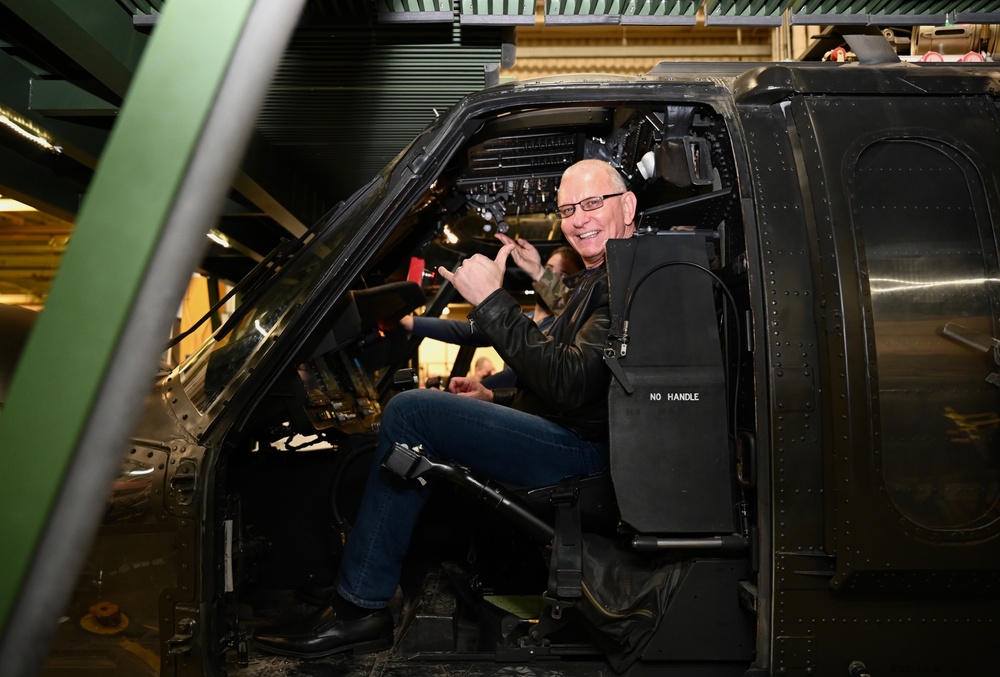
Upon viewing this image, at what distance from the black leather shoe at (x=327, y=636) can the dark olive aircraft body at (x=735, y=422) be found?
0.14 ft

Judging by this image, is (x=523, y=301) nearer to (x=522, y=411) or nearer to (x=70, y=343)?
(x=522, y=411)

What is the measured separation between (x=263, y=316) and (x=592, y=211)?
4.10 feet

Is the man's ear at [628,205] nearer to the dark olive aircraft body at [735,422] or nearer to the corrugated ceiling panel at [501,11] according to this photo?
the dark olive aircraft body at [735,422]

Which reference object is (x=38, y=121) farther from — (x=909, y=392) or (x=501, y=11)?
(x=909, y=392)

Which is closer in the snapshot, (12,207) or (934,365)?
(934,365)

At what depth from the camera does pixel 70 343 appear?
716 mm

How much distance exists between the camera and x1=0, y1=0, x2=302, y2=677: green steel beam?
703 mm

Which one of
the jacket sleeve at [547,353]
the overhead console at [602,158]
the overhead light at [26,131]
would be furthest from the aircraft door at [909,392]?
the overhead light at [26,131]

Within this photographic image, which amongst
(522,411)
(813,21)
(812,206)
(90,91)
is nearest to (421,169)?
(522,411)

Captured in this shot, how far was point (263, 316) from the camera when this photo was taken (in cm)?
227

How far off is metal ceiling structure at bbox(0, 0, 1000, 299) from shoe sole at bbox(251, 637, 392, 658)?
2097mm

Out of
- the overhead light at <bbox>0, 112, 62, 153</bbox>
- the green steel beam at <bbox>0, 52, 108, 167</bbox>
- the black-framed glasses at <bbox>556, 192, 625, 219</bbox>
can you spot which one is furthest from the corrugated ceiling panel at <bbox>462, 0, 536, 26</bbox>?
the overhead light at <bbox>0, 112, 62, 153</bbox>

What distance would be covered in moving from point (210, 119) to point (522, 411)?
6.04 ft

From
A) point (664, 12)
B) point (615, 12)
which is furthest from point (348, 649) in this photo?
point (664, 12)
